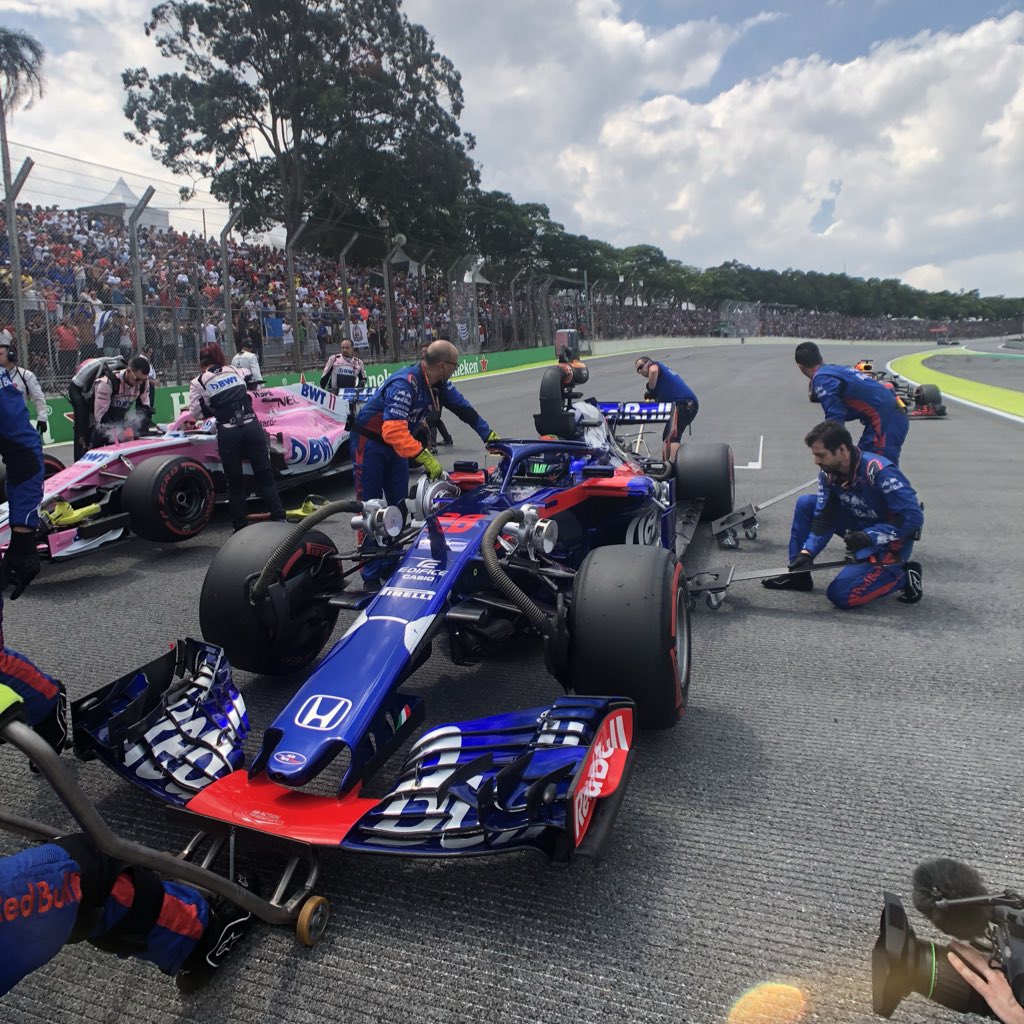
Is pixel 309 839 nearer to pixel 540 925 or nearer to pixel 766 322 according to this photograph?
pixel 540 925

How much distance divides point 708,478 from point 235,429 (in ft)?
13.1

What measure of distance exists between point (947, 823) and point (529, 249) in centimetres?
5543

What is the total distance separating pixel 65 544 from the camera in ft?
19.7

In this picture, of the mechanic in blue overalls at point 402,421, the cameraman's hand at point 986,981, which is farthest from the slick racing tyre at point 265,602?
the cameraman's hand at point 986,981

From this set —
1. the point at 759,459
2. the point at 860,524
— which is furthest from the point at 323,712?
the point at 759,459

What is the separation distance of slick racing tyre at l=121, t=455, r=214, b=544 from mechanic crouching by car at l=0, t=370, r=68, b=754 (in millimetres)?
2562

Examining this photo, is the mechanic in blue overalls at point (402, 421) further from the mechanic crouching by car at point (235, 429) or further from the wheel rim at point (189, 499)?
the wheel rim at point (189, 499)

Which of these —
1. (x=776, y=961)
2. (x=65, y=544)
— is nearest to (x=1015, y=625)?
(x=776, y=961)

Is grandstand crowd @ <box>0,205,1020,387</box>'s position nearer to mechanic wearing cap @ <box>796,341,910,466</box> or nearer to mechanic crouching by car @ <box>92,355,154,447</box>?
mechanic crouching by car @ <box>92,355,154,447</box>

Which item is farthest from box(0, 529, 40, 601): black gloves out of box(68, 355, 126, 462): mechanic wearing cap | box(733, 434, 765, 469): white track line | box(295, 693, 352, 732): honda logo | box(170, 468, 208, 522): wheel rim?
box(733, 434, 765, 469): white track line

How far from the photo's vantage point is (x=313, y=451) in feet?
27.0

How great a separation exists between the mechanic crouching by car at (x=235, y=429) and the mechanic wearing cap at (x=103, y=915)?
4998 mm

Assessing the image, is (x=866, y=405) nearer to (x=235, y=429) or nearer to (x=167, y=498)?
(x=235, y=429)

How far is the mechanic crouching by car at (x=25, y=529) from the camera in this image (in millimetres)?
3004
